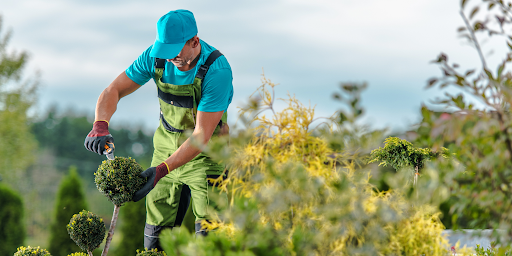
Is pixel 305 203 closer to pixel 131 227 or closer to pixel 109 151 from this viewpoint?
pixel 109 151

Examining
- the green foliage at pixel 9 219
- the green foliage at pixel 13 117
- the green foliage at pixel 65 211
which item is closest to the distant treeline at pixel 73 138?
the green foliage at pixel 13 117

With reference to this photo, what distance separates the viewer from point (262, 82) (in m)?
2.47

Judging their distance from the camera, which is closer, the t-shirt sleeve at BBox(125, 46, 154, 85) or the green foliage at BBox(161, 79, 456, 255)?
the green foliage at BBox(161, 79, 456, 255)

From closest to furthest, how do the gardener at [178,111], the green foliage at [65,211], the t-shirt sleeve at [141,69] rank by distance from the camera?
the gardener at [178,111] → the t-shirt sleeve at [141,69] → the green foliage at [65,211]

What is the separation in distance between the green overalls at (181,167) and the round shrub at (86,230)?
17.2 inches

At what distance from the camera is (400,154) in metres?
4.04

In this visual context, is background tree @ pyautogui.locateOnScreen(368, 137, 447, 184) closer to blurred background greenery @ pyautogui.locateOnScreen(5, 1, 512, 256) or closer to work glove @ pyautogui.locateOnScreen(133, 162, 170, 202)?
blurred background greenery @ pyautogui.locateOnScreen(5, 1, 512, 256)

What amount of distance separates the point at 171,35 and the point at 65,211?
6.76m

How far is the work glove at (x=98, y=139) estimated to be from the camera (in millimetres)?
3104

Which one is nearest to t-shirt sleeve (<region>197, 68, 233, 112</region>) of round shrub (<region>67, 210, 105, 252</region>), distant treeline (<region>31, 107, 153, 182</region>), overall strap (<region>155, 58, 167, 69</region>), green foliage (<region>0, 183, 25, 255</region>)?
overall strap (<region>155, 58, 167, 69</region>)

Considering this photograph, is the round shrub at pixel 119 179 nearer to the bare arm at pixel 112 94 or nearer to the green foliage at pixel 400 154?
the bare arm at pixel 112 94

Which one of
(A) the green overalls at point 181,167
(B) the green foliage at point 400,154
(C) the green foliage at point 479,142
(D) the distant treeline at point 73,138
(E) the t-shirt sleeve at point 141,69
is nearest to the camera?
(C) the green foliage at point 479,142

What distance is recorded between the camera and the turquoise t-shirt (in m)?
3.10

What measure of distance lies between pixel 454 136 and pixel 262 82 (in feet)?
3.88
